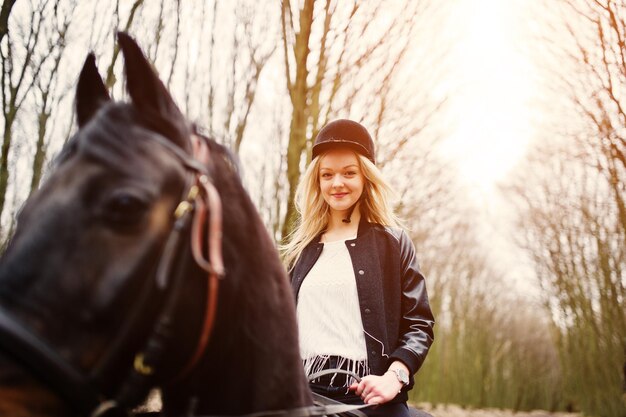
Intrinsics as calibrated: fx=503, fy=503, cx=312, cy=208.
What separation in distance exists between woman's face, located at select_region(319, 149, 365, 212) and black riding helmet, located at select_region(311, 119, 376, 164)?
0.17 feet

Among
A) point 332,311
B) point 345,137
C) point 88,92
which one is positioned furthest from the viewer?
point 345,137

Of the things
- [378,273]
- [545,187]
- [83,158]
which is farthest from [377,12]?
[545,187]

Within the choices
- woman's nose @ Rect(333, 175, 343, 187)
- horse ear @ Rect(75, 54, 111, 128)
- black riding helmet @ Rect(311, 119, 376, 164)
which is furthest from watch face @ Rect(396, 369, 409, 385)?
horse ear @ Rect(75, 54, 111, 128)

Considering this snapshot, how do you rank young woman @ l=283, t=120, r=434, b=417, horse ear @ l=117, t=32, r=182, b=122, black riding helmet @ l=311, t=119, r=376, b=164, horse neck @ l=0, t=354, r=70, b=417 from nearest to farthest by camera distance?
horse neck @ l=0, t=354, r=70, b=417
horse ear @ l=117, t=32, r=182, b=122
young woman @ l=283, t=120, r=434, b=417
black riding helmet @ l=311, t=119, r=376, b=164

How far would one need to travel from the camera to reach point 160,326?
1243 mm

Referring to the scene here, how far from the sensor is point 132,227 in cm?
126

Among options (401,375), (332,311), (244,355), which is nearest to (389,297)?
(332,311)

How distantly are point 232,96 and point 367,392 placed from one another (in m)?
7.78

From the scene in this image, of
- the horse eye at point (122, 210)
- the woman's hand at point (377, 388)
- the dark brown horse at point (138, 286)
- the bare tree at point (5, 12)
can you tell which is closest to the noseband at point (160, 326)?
the dark brown horse at point (138, 286)

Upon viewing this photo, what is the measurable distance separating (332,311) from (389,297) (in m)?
0.32

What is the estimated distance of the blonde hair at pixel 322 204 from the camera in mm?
2943

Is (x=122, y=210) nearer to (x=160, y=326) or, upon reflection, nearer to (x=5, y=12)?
(x=160, y=326)

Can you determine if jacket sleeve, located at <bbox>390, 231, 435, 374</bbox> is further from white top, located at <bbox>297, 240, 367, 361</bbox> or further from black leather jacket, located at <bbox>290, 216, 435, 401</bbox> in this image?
white top, located at <bbox>297, 240, 367, 361</bbox>

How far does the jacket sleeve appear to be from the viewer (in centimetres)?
244
